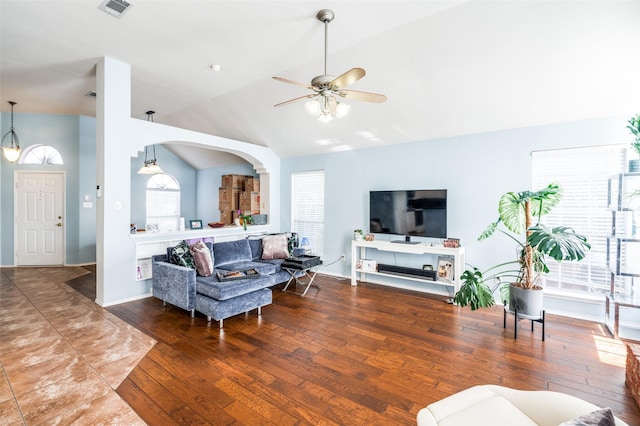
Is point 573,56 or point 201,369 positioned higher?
point 573,56

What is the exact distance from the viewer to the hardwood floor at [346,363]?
2.06 metres

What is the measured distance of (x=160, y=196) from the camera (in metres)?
8.71

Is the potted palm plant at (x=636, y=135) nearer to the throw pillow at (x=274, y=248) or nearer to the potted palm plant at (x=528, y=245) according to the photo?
the potted palm plant at (x=528, y=245)

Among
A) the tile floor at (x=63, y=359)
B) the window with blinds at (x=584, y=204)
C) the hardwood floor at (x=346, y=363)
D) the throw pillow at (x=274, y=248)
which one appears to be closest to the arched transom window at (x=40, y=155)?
the tile floor at (x=63, y=359)

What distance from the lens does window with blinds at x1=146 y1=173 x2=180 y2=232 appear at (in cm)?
848

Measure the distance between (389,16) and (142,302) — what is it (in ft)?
15.3

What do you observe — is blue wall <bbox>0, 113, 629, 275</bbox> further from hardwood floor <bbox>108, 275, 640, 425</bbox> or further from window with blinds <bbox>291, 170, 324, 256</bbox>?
hardwood floor <bbox>108, 275, 640, 425</bbox>

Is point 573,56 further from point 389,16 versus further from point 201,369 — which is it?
→ point 201,369

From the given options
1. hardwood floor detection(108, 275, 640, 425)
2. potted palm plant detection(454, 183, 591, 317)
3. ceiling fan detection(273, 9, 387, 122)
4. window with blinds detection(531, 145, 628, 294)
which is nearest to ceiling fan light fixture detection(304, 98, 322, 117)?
ceiling fan detection(273, 9, 387, 122)

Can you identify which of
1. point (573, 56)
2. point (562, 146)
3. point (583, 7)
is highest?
point (583, 7)

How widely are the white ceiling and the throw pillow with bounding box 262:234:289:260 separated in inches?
89.2

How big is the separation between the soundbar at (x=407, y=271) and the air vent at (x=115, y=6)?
460 centimetres

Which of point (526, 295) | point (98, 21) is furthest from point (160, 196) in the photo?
point (526, 295)

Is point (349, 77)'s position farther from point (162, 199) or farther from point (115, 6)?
point (162, 199)
